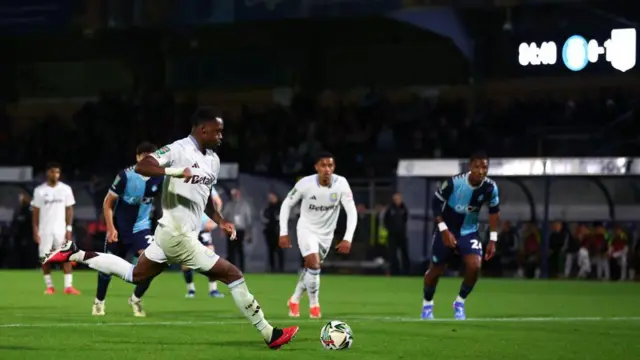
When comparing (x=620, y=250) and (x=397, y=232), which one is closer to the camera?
(x=620, y=250)

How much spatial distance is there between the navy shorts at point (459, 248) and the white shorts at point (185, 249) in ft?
17.1

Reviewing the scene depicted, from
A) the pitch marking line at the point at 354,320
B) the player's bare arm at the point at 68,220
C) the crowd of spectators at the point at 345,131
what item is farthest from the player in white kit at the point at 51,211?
the crowd of spectators at the point at 345,131

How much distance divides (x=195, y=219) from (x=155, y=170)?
98 centimetres

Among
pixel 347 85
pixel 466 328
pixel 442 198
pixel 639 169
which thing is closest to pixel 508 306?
→ pixel 442 198

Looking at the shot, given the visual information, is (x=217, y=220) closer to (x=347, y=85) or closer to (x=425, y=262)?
(x=425, y=262)

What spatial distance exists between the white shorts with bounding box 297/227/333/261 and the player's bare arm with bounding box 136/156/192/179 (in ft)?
19.3

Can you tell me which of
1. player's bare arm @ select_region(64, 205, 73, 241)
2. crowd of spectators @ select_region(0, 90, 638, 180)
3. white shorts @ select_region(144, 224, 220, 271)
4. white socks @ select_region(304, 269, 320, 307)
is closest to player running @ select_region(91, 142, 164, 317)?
white socks @ select_region(304, 269, 320, 307)

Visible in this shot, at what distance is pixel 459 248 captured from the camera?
1591 centimetres

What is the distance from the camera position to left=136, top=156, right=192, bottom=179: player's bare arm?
34.2 ft

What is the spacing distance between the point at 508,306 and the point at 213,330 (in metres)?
7.30

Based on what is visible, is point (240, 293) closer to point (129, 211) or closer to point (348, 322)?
point (348, 322)

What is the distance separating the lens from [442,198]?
16.0 meters

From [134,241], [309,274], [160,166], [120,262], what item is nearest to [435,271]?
[309,274]

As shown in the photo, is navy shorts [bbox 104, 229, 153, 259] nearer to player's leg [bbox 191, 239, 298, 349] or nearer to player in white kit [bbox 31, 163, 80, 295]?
player's leg [bbox 191, 239, 298, 349]
